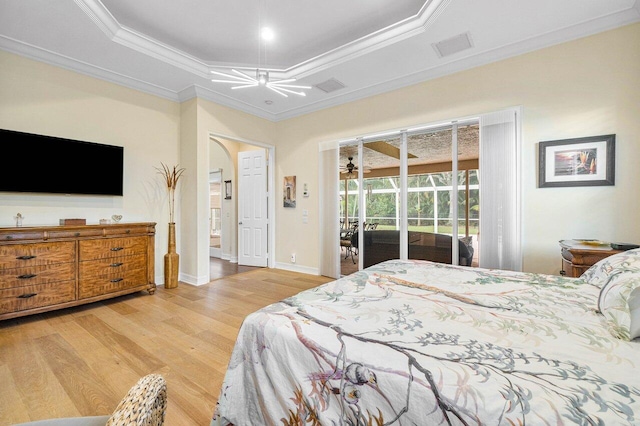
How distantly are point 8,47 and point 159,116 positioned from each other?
1.64 meters

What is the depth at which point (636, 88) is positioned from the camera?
9.13 ft

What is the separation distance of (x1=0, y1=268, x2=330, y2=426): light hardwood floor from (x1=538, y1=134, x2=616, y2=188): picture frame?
3.54 meters

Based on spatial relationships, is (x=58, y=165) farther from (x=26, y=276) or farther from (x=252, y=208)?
(x=252, y=208)

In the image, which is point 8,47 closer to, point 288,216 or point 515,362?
point 288,216

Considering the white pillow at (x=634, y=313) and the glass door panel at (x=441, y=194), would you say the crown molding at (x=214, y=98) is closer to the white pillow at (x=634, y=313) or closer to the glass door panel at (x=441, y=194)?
the glass door panel at (x=441, y=194)

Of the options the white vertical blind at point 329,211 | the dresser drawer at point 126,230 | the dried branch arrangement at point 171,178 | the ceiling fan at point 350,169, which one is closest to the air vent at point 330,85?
the white vertical blind at point 329,211

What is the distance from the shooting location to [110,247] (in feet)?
11.5

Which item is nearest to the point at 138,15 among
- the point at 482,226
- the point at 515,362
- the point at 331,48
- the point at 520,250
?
the point at 331,48

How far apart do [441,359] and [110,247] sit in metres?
3.93

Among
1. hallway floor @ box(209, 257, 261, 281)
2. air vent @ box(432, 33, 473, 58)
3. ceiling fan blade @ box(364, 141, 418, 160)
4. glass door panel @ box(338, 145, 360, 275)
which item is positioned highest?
air vent @ box(432, 33, 473, 58)

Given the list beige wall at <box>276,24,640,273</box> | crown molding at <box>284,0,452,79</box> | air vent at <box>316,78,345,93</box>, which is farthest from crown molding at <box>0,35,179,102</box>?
beige wall at <box>276,24,640,273</box>

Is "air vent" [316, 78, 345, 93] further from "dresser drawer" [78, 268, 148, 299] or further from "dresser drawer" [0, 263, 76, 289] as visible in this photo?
"dresser drawer" [0, 263, 76, 289]

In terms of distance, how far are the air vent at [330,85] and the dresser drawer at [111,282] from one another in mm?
3630

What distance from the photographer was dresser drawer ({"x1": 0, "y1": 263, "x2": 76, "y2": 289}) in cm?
278
